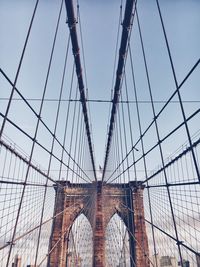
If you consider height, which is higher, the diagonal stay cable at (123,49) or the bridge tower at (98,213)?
the diagonal stay cable at (123,49)

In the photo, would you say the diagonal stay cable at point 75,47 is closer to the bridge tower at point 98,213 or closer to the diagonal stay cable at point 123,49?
the diagonal stay cable at point 123,49

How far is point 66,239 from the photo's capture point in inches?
462

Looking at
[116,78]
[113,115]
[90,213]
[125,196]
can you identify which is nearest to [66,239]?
[90,213]

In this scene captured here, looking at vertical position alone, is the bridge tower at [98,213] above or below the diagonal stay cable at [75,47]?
below

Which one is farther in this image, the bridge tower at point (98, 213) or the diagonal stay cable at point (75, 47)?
the bridge tower at point (98, 213)

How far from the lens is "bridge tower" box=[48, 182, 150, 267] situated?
11.0m

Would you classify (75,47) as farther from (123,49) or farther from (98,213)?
(98,213)

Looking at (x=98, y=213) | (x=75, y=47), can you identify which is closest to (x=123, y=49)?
(x=75, y=47)

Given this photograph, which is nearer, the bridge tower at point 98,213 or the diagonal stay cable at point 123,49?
the diagonal stay cable at point 123,49

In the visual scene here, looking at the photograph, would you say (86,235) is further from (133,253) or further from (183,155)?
(183,155)

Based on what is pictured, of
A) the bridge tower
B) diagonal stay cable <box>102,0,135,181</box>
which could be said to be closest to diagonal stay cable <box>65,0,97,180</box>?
diagonal stay cable <box>102,0,135,181</box>

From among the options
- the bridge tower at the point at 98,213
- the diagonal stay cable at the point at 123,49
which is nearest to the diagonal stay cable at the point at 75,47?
the diagonal stay cable at the point at 123,49

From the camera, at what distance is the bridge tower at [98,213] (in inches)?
433

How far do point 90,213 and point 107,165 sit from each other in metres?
4.11
